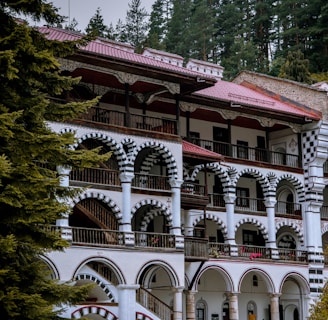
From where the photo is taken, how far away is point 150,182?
106ft

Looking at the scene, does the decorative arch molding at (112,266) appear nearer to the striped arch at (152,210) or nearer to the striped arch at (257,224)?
the striped arch at (152,210)

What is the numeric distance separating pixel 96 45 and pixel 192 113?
6243mm

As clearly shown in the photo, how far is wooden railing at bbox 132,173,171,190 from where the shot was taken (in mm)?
32250

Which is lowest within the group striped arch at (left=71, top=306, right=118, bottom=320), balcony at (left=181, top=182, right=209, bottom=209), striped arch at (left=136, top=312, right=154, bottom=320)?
striped arch at (left=136, top=312, right=154, bottom=320)

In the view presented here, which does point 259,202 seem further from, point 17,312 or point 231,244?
point 17,312

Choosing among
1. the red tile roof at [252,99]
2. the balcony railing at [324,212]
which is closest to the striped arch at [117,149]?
the red tile roof at [252,99]

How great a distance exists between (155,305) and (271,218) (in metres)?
9.02

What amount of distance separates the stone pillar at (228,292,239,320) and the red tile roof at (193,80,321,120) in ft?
27.9

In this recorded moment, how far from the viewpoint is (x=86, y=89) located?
3222 centimetres

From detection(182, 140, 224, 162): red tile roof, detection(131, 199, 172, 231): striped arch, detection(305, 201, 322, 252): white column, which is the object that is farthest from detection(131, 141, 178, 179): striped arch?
detection(305, 201, 322, 252): white column

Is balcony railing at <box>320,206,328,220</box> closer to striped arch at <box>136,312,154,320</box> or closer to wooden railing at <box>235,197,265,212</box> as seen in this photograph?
wooden railing at <box>235,197,265,212</box>

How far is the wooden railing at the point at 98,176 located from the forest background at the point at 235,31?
119 feet

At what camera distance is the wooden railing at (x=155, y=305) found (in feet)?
101

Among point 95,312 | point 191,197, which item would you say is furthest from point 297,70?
point 95,312
